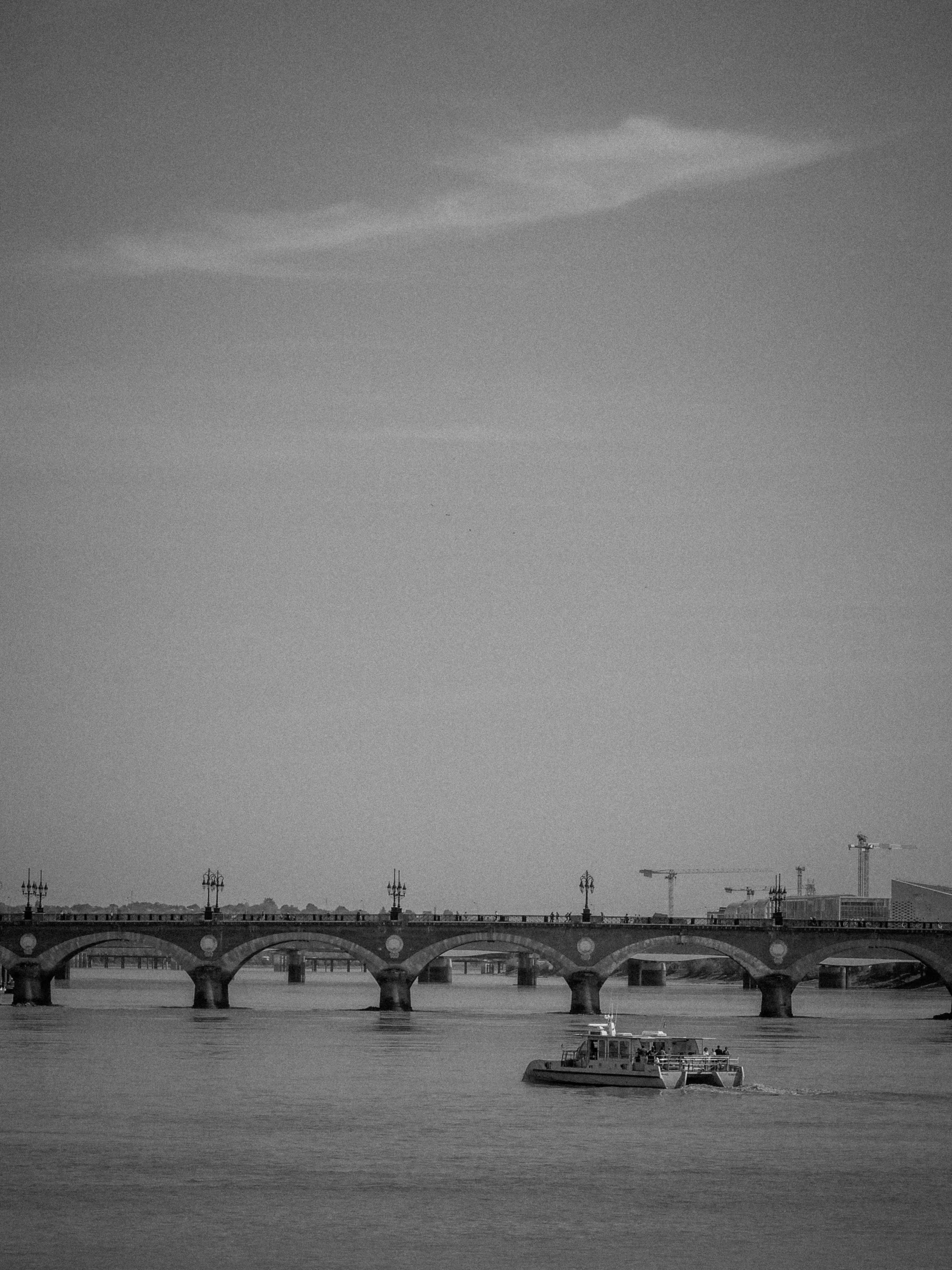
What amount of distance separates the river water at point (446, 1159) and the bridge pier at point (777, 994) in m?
→ 28.1

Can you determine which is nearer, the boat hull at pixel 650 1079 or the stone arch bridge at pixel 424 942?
the boat hull at pixel 650 1079

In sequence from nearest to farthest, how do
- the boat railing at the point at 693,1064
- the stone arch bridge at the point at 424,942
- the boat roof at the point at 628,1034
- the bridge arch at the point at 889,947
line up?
1. the boat railing at the point at 693,1064
2. the boat roof at the point at 628,1034
3. the bridge arch at the point at 889,947
4. the stone arch bridge at the point at 424,942

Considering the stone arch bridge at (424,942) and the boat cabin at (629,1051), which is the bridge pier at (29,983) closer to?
the stone arch bridge at (424,942)

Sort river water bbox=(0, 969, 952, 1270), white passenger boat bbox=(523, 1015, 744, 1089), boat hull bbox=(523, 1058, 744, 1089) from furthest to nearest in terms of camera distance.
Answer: white passenger boat bbox=(523, 1015, 744, 1089)
boat hull bbox=(523, 1058, 744, 1089)
river water bbox=(0, 969, 952, 1270)

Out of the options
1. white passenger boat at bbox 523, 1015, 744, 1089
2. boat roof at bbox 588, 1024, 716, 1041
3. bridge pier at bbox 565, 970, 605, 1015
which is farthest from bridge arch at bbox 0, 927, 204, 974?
boat roof at bbox 588, 1024, 716, 1041

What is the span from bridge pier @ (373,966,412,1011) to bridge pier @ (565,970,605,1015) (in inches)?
462

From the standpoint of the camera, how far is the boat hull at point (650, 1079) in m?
83.9

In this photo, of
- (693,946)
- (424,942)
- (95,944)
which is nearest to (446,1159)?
(424,942)

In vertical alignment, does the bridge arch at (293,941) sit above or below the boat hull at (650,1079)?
above

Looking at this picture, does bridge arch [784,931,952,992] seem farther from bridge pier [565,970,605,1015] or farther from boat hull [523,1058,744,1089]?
boat hull [523,1058,744,1089]

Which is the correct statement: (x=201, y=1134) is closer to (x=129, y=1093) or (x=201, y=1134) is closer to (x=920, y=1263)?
(x=129, y=1093)

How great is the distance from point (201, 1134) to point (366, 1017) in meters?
69.1

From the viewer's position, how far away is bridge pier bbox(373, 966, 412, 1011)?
5389 inches

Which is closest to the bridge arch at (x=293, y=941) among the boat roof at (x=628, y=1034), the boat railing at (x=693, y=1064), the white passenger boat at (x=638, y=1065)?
the boat roof at (x=628, y=1034)
